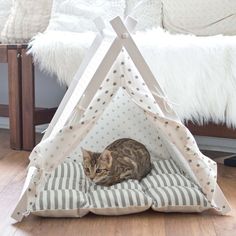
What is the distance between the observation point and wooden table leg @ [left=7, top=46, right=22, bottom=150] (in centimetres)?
181

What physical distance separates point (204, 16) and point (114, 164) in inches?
38.1

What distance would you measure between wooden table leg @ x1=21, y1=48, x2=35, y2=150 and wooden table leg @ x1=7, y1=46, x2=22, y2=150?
0.02 meters

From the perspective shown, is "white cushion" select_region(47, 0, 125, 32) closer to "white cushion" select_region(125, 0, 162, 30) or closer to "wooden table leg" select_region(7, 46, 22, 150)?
"white cushion" select_region(125, 0, 162, 30)

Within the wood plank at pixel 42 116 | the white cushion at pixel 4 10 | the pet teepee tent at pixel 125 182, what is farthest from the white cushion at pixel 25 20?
the pet teepee tent at pixel 125 182

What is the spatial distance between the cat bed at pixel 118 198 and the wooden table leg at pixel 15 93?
59cm

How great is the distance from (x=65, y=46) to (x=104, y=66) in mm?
577

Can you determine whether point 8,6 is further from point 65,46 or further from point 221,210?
point 221,210

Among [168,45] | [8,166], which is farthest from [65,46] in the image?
[8,166]

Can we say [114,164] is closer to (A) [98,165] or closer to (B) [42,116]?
(A) [98,165]

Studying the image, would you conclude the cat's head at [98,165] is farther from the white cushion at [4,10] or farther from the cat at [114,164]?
the white cushion at [4,10]

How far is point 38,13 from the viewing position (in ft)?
6.86

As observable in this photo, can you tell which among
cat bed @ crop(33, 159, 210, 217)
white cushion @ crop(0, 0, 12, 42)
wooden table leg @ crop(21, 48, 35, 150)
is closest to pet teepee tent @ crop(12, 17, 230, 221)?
cat bed @ crop(33, 159, 210, 217)

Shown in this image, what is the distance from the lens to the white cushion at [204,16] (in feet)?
6.19

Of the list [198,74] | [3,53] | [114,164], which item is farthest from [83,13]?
[114,164]
